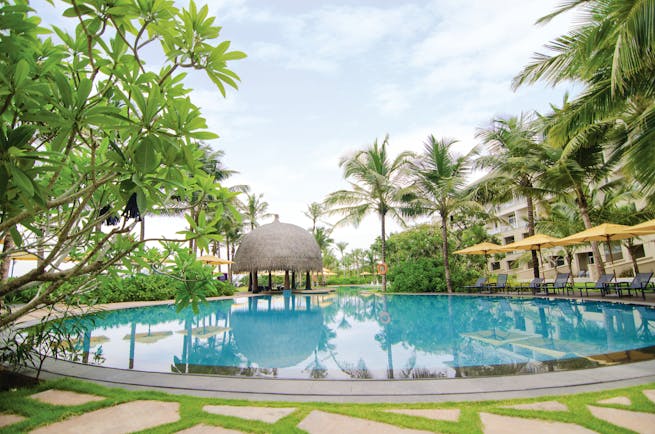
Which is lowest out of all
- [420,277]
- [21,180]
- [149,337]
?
[149,337]

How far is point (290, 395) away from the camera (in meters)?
3.26

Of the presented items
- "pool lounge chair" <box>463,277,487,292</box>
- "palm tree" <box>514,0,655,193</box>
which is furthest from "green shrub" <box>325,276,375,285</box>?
"palm tree" <box>514,0,655,193</box>

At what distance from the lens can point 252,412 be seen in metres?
2.75

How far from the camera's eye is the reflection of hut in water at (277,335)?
5.70m

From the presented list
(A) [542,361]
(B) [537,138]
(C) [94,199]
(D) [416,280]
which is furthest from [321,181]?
(C) [94,199]

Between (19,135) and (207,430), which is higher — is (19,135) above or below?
above

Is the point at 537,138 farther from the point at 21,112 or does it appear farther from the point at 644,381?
the point at 21,112

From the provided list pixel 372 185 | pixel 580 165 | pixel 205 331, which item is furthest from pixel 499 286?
pixel 205 331

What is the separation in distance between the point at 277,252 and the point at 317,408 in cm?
1761

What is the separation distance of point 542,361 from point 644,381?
4.42 ft

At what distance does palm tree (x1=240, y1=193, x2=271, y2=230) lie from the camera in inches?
1207

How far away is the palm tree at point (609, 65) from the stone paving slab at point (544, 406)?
14.4ft

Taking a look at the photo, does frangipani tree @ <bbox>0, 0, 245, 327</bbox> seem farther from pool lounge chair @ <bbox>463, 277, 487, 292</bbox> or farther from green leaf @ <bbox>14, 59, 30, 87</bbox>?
pool lounge chair @ <bbox>463, 277, 487, 292</bbox>

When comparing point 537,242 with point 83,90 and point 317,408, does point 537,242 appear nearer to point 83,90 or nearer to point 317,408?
point 317,408
